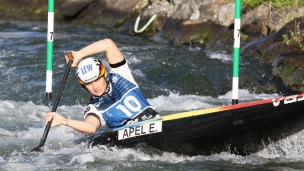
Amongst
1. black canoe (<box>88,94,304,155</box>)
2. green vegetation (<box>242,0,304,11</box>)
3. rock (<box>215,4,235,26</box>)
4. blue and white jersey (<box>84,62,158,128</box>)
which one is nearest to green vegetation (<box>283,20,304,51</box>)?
green vegetation (<box>242,0,304,11</box>)

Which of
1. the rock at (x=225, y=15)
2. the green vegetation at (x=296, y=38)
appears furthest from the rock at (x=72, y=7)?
the green vegetation at (x=296, y=38)

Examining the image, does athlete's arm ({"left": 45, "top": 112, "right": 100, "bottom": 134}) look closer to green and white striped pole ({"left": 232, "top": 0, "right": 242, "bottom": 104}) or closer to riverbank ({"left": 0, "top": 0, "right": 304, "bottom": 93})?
green and white striped pole ({"left": 232, "top": 0, "right": 242, "bottom": 104})

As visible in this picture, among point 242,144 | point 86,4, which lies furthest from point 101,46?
point 86,4

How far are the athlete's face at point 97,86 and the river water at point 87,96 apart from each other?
614 millimetres

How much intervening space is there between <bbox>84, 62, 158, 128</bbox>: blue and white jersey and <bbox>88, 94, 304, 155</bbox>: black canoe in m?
0.13

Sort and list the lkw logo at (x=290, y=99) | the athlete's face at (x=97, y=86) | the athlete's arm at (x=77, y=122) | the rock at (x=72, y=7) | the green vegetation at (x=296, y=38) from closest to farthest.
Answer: the lkw logo at (x=290, y=99)
the athlete's arm at (x=77, y=122)
the athlete's face at (x=97, y=86)
the green vegetation at (x=296, y=38)
the rock at (x=72, y=7)

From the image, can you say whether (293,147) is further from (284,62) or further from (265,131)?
(284,62)

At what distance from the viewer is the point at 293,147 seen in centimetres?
647

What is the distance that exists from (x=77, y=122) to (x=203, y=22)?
946 centimetres

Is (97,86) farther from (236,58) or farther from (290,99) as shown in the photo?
(236,58)

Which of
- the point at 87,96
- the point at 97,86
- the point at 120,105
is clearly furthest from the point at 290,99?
the point at 87,96

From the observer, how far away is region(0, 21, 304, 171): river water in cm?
638

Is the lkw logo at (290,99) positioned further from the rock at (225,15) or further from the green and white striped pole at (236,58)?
the rock at (225,15)

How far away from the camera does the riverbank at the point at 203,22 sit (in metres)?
10.7
